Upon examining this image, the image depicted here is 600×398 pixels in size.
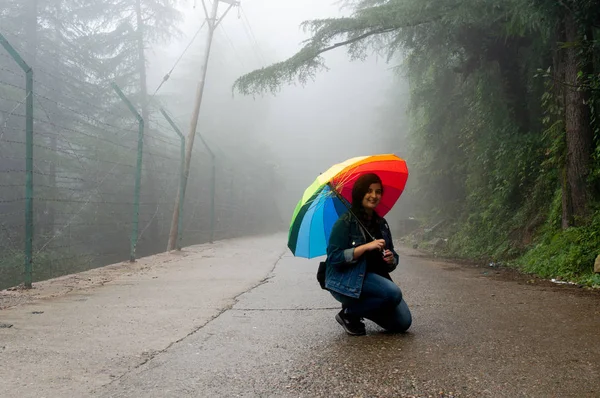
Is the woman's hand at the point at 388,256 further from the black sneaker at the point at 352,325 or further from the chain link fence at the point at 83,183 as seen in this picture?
the chain link fence at the point at 83,183

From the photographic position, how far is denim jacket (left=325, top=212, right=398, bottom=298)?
3.35 meters

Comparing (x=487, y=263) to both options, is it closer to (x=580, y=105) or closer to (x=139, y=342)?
(x=580, y=105)

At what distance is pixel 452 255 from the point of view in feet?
38.1

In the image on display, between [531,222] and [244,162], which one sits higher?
[244,162]

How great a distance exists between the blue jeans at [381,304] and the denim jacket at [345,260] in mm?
91

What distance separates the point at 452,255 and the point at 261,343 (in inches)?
365

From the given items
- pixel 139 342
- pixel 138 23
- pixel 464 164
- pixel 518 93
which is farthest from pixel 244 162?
pixel 139 342

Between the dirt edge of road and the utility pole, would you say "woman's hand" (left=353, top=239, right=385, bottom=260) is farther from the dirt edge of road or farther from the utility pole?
the utility pole

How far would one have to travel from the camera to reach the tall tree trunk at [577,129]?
6875mm

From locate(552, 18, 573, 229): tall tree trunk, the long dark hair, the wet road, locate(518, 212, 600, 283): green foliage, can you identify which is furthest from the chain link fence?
locate(552, 18, 573, 229): tall tree trunk

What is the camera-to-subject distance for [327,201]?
371 cm

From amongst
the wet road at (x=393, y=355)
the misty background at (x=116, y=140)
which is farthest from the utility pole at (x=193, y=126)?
the wet road at (x=393, y=355)

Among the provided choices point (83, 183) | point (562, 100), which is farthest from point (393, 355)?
point (83, 183)

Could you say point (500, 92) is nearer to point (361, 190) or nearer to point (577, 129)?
point (577, 129)
